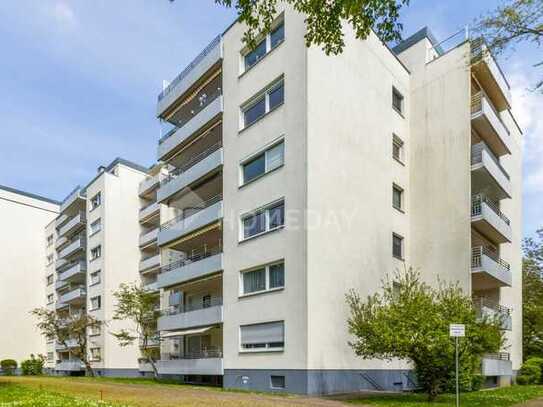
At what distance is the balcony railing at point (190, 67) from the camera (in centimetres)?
2952

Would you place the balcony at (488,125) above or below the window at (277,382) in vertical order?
above

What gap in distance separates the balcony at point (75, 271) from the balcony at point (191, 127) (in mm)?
24803

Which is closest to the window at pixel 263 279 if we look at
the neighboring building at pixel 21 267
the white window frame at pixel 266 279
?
the white window frame at pixel 266 279

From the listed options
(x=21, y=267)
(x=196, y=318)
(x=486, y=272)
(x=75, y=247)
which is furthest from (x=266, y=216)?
(x=21, y=267)

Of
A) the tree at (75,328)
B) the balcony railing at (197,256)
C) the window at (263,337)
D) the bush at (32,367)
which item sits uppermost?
the balcony railing at (197,256)

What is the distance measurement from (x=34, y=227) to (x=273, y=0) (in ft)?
224

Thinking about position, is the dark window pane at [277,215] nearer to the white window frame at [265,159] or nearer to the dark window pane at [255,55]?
the white window frame at [265,159]

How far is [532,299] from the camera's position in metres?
43.9

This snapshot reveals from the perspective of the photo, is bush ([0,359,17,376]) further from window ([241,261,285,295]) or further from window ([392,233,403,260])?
window ([392,233,403,260])

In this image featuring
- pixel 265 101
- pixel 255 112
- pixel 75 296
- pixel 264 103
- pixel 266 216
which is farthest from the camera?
pixel 75 296

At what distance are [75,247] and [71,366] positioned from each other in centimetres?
1232

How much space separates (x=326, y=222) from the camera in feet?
72.9

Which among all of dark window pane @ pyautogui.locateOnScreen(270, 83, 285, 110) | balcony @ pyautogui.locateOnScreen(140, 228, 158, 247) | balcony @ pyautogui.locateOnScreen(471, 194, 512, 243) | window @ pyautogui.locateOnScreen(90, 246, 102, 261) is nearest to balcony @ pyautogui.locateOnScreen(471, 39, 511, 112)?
balcony @ pyautogui.locateOnScreen(471, 194, 512, 243)

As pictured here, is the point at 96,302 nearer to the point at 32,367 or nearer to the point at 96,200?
the point at 96,200
